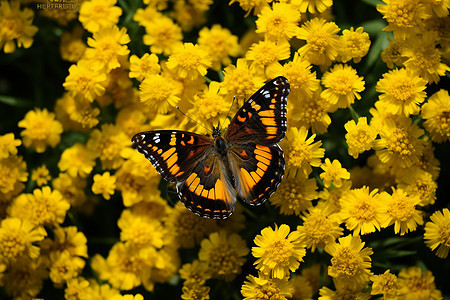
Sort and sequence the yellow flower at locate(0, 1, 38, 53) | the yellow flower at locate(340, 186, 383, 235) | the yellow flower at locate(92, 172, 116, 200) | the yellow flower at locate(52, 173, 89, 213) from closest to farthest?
the yellow flower at locate(340, 186, 383, 235) → the yellow flower at locate(92, 172, 116, 200) → the yellow flower at locate(52, 173, 89, 213) → the yellow flower at locate(0, 1, 38, 53)

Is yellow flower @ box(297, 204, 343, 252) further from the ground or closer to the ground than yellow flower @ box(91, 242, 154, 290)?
further from the ground

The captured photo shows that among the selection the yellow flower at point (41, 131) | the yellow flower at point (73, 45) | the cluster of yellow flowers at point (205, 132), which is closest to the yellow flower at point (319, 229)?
the cluster of yellow flowers at point (205, 132)

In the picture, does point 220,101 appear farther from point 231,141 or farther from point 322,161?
point 322,161

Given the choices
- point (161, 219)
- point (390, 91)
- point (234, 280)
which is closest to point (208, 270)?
point (234, 280)

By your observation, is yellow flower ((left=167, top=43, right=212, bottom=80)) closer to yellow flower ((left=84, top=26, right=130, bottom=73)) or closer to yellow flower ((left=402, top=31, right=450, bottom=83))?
yellow flower ((left=84, top=26, right=130, bottom=73))

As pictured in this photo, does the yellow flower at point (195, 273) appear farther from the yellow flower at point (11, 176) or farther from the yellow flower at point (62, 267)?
the yellow flower at point (11, 176)

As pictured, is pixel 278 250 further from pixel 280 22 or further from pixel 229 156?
pixel 280 22

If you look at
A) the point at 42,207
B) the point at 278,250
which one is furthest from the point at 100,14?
the point at 278,250

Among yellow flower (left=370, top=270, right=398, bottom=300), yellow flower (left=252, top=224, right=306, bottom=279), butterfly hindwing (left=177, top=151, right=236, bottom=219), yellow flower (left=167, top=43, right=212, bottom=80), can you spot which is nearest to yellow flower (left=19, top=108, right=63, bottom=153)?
yellow flower (left=167, top=43, right=212, bottom=80)
